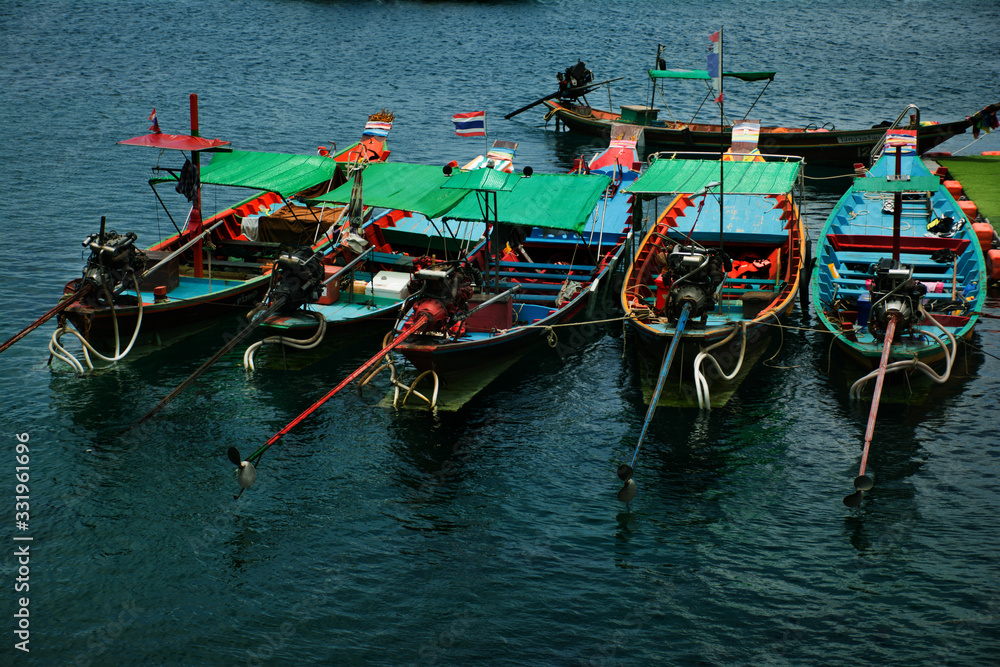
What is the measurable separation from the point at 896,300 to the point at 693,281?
12.6 ft

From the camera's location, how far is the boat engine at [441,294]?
62.3ft

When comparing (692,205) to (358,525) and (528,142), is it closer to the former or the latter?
(358,525)

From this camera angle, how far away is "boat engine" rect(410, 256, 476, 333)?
748 inches

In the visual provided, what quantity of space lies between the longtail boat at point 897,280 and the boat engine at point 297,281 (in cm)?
1089

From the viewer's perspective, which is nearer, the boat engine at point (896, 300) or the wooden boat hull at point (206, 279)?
the boat engine at point (896, 300)

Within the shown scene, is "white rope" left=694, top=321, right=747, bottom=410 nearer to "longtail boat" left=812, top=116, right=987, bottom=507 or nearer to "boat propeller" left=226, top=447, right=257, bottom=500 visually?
"longtail boat" left=812, top=116, right=987, bottom=507

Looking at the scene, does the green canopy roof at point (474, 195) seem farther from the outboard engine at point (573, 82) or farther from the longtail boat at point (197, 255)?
the outboard engine at point (573, 82)

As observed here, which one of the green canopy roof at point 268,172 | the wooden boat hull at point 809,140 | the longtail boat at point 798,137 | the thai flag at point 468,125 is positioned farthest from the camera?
the wooden boat hull at point 809,140

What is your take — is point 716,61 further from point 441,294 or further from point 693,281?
point 441,294

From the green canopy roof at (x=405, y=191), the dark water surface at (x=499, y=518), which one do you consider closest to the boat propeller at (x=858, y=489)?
the dark water surface at (x=499, y=518)

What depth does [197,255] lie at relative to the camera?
2405 centimetres

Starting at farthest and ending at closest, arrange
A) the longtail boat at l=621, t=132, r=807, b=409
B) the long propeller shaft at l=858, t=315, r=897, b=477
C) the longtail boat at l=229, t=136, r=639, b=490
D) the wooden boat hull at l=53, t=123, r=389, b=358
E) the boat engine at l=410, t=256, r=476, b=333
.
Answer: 1. the wooden boat hull at l=53, t=123, r=389, b=358
2. the longtail boat at l=621, t=132, r=807, b=409
3. the longtail boat at l=229, t=136, r=639, b=490
4. the boat engine at l=410, t=256, r=476, b=333
5. the long propeller shaft at l=858, t=315, r=897, b=477

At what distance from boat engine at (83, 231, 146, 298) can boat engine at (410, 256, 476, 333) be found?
6642 millimetres

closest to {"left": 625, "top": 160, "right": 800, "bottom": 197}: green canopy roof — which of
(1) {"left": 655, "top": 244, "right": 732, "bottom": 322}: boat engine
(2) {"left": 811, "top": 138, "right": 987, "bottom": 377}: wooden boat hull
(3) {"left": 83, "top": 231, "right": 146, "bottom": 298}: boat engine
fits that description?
(2) {"left": 811, "top": 138, "right": 987, "bottom": 377}: wooden boat hull
